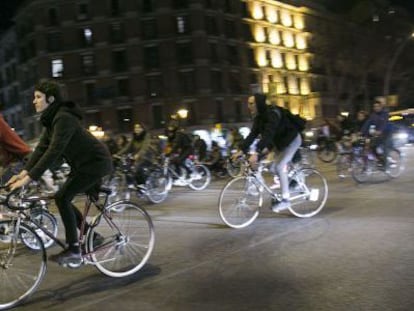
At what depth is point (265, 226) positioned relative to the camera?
8.05 m

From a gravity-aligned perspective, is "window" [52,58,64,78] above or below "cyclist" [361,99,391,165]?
above

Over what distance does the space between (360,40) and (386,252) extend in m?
41.6

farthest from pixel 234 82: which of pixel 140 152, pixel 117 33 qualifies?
pixel 140 152

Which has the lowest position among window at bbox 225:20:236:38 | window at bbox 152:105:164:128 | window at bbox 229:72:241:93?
window at bbox 152:105:164:128

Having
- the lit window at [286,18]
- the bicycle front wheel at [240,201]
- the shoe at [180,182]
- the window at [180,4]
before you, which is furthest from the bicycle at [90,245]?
the lit window at [286,18]

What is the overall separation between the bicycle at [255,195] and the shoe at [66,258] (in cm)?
304

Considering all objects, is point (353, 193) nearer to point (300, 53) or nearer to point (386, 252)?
point (386, 252)

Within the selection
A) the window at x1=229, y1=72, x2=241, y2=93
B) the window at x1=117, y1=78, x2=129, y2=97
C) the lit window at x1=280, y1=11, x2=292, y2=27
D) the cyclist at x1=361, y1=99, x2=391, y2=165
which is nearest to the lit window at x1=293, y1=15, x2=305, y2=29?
the lit window at x1=280, y1=11, x2=292, y2=27

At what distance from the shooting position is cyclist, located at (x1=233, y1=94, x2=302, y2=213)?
321 inches

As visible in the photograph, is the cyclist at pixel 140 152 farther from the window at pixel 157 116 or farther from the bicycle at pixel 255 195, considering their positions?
the window at pixel 157 116

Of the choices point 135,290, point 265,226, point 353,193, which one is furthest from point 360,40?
point 135,290

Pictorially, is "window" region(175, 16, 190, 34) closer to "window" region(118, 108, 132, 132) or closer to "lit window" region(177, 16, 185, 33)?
"lit window" region(177, 16, 185, 33)

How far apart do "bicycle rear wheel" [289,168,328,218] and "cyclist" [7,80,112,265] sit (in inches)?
153

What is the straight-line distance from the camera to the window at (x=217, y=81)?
A: 57.5 metres
